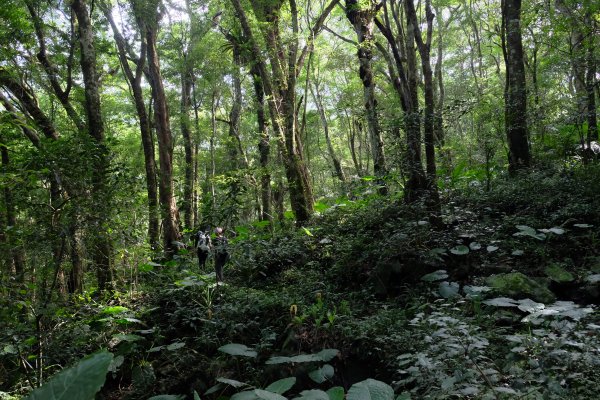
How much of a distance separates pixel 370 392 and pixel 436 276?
3619mm

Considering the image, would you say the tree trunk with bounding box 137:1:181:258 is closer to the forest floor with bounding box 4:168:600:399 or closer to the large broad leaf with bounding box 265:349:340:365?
the forest floor with bounding box 4:168:600:399

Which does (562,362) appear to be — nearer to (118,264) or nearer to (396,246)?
(396,246)

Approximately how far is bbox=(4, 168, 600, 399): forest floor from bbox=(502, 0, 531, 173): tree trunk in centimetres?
115

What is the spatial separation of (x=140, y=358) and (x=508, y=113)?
8.12m

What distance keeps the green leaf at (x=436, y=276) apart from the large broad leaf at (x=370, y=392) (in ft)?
11.3

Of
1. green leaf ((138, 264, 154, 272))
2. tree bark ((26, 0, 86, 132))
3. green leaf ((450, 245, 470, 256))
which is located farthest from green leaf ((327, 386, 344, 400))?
tree bark ((26, 0, 86, 132))

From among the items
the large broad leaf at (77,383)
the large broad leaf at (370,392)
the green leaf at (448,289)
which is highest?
the large broad leaf at (77,383)

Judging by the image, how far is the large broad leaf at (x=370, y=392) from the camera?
1977mm

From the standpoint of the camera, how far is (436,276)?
5348 millimetres

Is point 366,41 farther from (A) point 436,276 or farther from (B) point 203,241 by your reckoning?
(A) point 436,276

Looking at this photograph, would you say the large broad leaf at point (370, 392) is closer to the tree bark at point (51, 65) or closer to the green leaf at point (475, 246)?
the green leaf at point (475, 246)

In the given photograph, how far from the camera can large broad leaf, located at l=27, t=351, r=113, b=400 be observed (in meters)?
0.89

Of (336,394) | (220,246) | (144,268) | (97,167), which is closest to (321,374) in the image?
(336,394)

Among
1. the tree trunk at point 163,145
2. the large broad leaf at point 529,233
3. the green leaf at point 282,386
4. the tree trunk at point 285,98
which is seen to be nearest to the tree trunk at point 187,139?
the tree trunk at point 163,145
